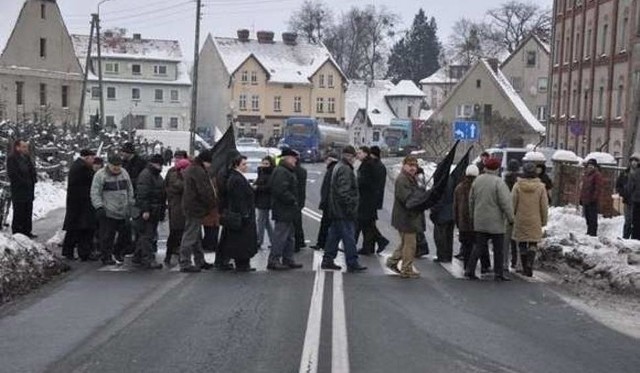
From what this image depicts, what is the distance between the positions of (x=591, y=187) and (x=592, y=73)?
114 ft

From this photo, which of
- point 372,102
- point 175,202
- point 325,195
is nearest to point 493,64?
point 372,102

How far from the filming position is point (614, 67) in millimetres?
48469

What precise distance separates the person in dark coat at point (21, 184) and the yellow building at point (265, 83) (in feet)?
249

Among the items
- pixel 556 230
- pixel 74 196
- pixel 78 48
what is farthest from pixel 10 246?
pixel 78 48

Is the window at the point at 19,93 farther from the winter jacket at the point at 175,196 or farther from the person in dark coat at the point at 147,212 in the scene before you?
the person in dark coat at the point at 147,212

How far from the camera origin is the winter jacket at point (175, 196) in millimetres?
14398

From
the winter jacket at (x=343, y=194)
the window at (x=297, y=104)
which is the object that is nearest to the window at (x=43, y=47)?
the window at (x=297, y=104)

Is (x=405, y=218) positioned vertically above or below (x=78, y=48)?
below

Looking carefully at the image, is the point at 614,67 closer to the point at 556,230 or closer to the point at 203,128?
the point at 556,230

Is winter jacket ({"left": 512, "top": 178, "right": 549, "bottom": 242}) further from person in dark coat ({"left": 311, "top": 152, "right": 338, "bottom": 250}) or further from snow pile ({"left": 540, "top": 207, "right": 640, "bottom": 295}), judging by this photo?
person in dark coat ({"left": 311, "top": 152, "right": 338, "bottom": 250})

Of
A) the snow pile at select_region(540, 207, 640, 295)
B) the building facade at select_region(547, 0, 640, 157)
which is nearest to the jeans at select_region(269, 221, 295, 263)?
the snow pile at select_region(540, 207, 640, 295)

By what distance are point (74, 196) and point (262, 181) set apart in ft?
10.2

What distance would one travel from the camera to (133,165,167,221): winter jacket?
46.1ft

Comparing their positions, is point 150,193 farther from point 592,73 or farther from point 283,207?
point 592,73
